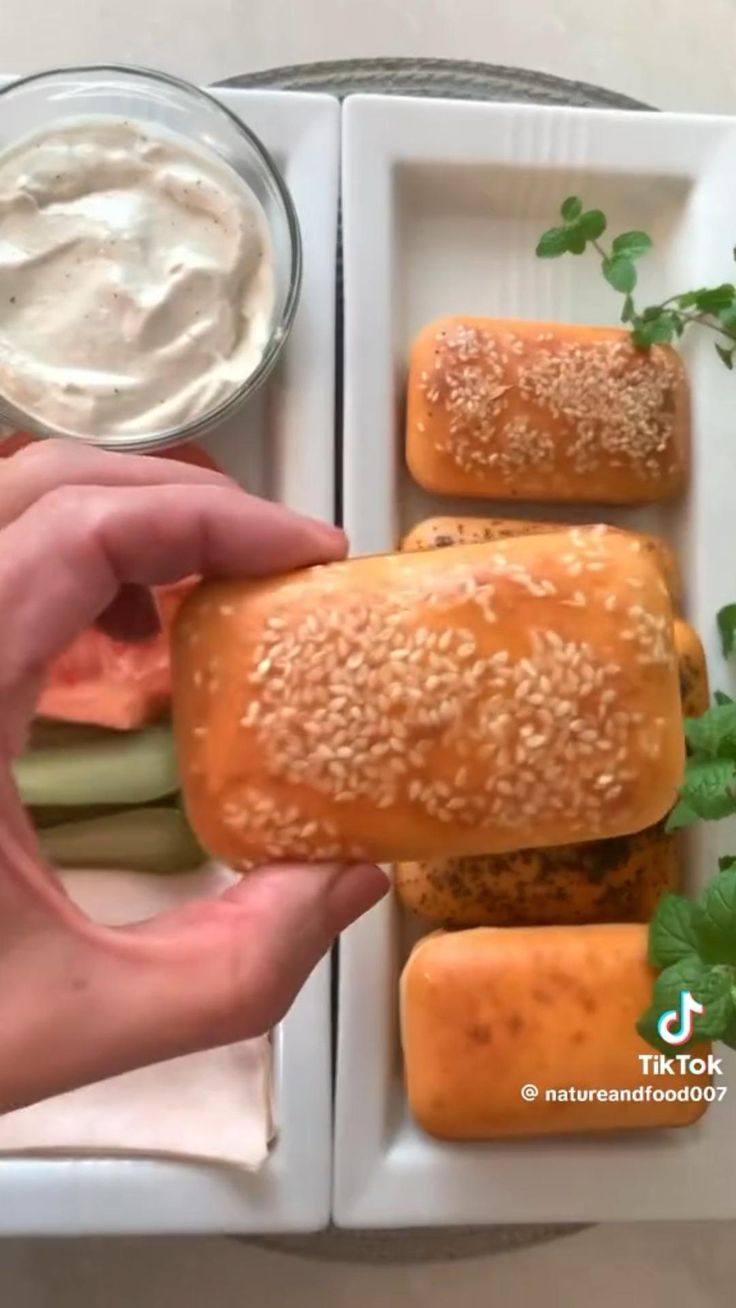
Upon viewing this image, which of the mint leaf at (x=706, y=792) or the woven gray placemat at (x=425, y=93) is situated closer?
the mint leaf at (x=706, y=792)

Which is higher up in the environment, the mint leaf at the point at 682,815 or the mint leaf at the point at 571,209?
the mint leaf at the point at 571,209

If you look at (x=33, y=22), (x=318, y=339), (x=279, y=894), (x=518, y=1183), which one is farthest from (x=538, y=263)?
(x=518, y=1183)

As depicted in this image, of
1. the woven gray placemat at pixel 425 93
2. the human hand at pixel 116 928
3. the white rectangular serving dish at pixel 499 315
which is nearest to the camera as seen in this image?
the human hand at pixel 116 928

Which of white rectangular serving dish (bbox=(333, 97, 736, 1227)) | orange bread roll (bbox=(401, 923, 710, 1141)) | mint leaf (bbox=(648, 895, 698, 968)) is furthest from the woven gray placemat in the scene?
mint leaf (bbox=(648, 895, 698, 968))

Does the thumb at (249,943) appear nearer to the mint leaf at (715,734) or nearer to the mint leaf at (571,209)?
the mint leaf at (715,734)

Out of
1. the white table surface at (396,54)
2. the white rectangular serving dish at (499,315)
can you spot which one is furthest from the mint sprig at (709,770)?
the white table surface at (396,54)

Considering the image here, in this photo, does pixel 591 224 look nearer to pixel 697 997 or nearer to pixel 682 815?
pixel 682 815

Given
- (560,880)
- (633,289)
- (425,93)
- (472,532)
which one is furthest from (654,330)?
(560,880)
